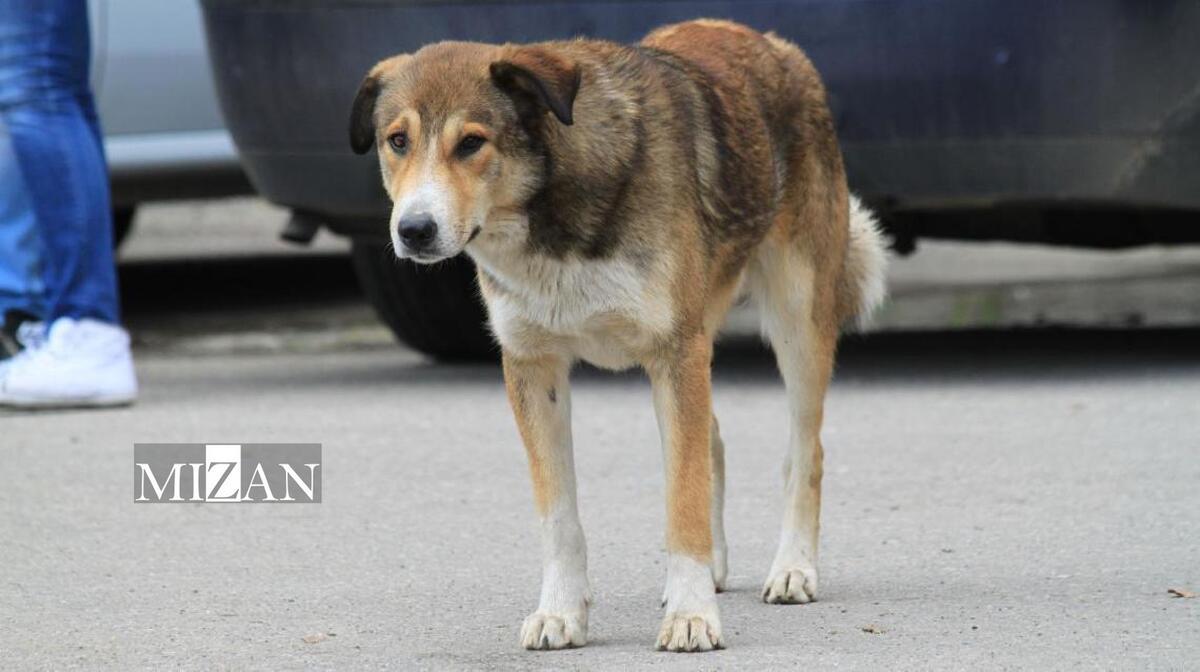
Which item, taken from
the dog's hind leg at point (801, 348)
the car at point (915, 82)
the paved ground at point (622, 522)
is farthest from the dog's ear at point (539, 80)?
the car at point (915, 82)

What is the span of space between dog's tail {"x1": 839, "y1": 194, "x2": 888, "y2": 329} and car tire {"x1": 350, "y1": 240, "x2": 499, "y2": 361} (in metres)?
2.29

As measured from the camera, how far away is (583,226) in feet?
13.0

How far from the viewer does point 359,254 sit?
7.41m

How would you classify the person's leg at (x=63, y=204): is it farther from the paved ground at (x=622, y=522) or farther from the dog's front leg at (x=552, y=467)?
the dog's front leg at (x=552, y=467)

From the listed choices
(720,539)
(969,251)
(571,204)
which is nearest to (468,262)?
(720,539)

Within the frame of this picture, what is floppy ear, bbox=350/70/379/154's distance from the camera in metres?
4.09

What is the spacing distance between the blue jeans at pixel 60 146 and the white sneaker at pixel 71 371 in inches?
3.7

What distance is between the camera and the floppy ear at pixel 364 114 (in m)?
4.09

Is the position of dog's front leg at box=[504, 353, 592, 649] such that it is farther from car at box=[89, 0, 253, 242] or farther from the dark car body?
car at box=[89, 0, 253, 242]

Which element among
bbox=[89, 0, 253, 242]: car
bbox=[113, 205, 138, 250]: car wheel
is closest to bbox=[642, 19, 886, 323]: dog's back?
bbox=[89, 0, 253, 242]: car

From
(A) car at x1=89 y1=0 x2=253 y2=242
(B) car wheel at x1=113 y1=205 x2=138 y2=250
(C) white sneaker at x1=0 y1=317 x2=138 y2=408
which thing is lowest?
(B) car wheel at x1=113 y1=205 x2=138 y2=250
